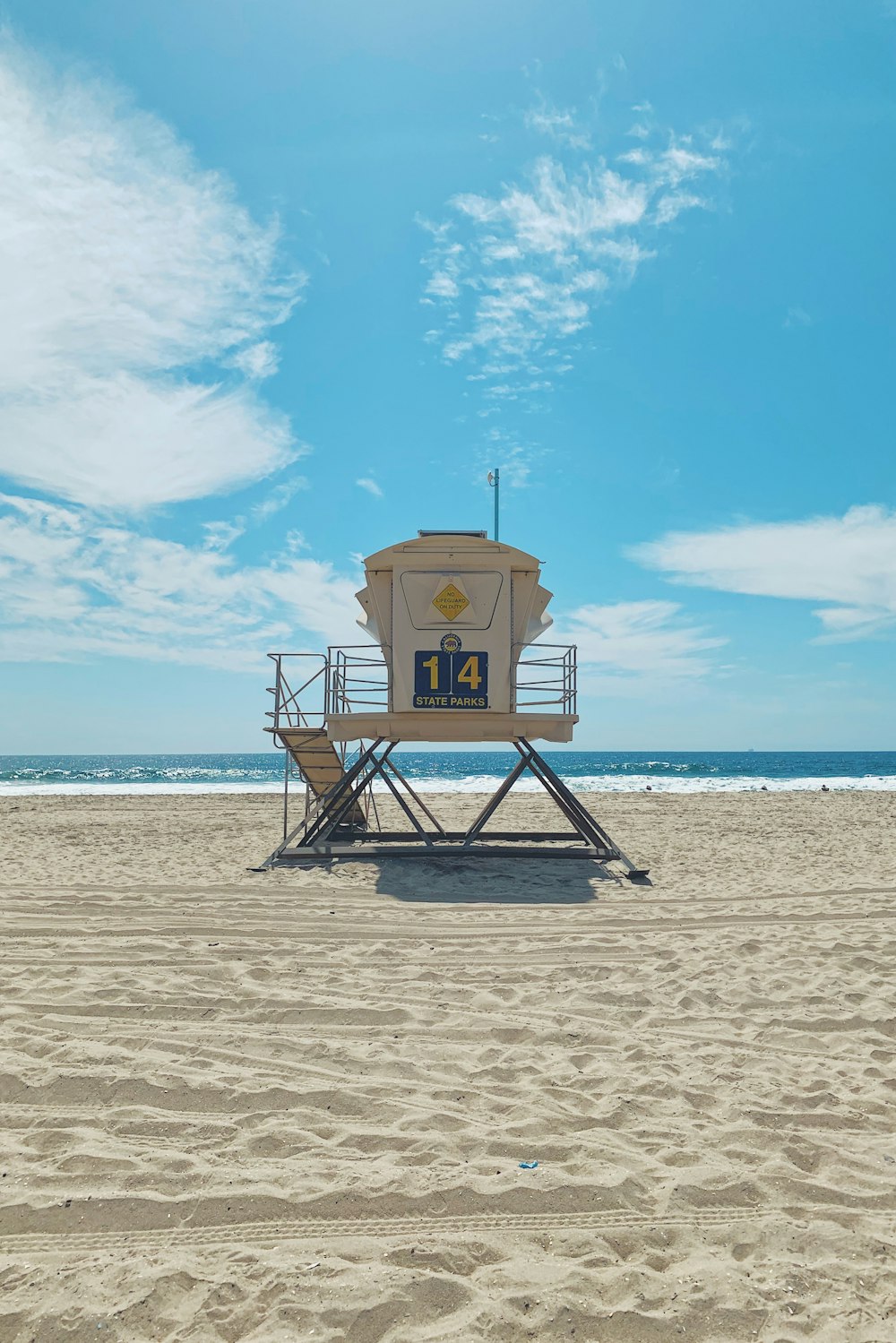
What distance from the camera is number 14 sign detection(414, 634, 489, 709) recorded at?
11914 mm

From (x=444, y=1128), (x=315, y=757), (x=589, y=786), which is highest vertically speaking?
(x=315, y=757)

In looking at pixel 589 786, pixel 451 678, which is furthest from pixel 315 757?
pixel 589 786

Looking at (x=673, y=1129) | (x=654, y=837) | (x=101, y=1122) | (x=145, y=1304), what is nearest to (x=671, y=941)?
(x=673, y=1129)

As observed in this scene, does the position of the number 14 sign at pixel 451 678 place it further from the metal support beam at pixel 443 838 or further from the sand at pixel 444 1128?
the sand at pixel 444 1128

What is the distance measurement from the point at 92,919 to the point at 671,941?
6.17m

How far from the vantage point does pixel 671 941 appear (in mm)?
7832

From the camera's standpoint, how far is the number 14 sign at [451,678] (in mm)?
11914

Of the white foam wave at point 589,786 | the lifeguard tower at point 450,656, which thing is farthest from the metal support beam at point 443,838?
the white foam wave at point 589,786

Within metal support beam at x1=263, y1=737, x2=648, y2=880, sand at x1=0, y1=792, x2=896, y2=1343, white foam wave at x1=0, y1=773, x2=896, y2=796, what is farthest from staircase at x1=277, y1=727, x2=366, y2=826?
white foam wave at x1=0, y1=773, x2=896, y2=796

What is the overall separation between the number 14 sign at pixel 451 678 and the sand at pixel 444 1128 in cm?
391

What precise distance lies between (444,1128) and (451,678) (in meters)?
8.23

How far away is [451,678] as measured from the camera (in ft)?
39.2

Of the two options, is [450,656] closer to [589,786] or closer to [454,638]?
[454,638]

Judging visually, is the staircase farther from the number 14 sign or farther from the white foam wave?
the white foam wave
